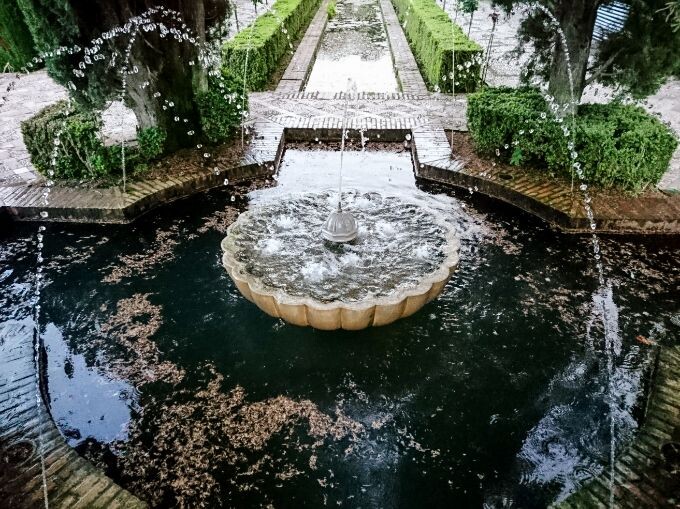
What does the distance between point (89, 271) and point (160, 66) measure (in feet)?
10.4

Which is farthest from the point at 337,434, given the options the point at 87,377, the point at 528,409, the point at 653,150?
the point at 653,150

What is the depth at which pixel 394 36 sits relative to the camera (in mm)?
14531

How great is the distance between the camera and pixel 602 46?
238 inches

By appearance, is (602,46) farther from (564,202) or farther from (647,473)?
(647,473)

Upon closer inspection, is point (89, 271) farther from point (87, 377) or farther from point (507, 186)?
point (507, 186)

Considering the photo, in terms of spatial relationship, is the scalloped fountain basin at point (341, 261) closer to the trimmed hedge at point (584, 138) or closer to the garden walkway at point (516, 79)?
the trimmed hedge at point (584, 138)

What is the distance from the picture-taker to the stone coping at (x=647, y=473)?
2752 millimetres

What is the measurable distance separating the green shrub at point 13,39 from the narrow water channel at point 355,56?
7.35m

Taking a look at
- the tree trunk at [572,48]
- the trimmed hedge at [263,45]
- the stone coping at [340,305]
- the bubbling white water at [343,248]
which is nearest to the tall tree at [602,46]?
the tree trunk at [572,48]

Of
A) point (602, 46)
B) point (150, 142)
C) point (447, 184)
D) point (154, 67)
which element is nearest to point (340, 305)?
point (447, 184)

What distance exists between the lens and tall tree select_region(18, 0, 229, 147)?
219 inches

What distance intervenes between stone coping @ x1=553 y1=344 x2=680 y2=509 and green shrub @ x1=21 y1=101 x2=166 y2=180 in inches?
250

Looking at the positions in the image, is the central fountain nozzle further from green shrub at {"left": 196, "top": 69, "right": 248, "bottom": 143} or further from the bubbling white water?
green shrub at {"left": 196, "top": 69, "right": 248, "bottom": 143}

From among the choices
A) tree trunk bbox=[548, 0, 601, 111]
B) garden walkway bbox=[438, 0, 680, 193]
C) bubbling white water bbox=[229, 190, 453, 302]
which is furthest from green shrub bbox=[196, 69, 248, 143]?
tree trunk bbox=[548, 0, 601, 111]
